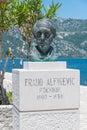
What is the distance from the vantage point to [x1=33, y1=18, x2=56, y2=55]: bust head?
7.23 m

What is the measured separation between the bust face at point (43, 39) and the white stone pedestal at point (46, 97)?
1.42 feet

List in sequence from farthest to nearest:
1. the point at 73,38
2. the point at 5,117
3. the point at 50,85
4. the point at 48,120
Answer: the point at 73,38 → the point at 5,117 → the point at 48,120 → the point at 50,85

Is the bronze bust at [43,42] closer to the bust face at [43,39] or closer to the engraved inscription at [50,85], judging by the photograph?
the bust face at [43,39]

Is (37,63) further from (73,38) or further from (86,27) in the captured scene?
(86,27)

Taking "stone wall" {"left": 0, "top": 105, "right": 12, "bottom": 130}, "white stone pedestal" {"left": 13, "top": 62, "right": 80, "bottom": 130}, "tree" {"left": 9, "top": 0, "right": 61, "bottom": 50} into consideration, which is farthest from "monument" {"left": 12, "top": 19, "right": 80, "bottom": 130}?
"tree" {"left": 9, "top": 0, "right": 61, "bottom": 50}

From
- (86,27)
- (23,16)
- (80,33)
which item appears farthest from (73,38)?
(23,16)

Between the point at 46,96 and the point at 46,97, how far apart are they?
0.02 meters

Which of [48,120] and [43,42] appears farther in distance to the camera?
[43,42]

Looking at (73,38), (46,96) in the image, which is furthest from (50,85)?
(73,38)

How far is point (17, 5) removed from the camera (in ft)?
34.4

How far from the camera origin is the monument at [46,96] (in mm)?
6758

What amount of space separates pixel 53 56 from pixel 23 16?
378 centimetres

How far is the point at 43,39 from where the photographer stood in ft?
23.8

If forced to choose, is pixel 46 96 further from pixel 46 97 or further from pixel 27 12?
pixel 27 12
